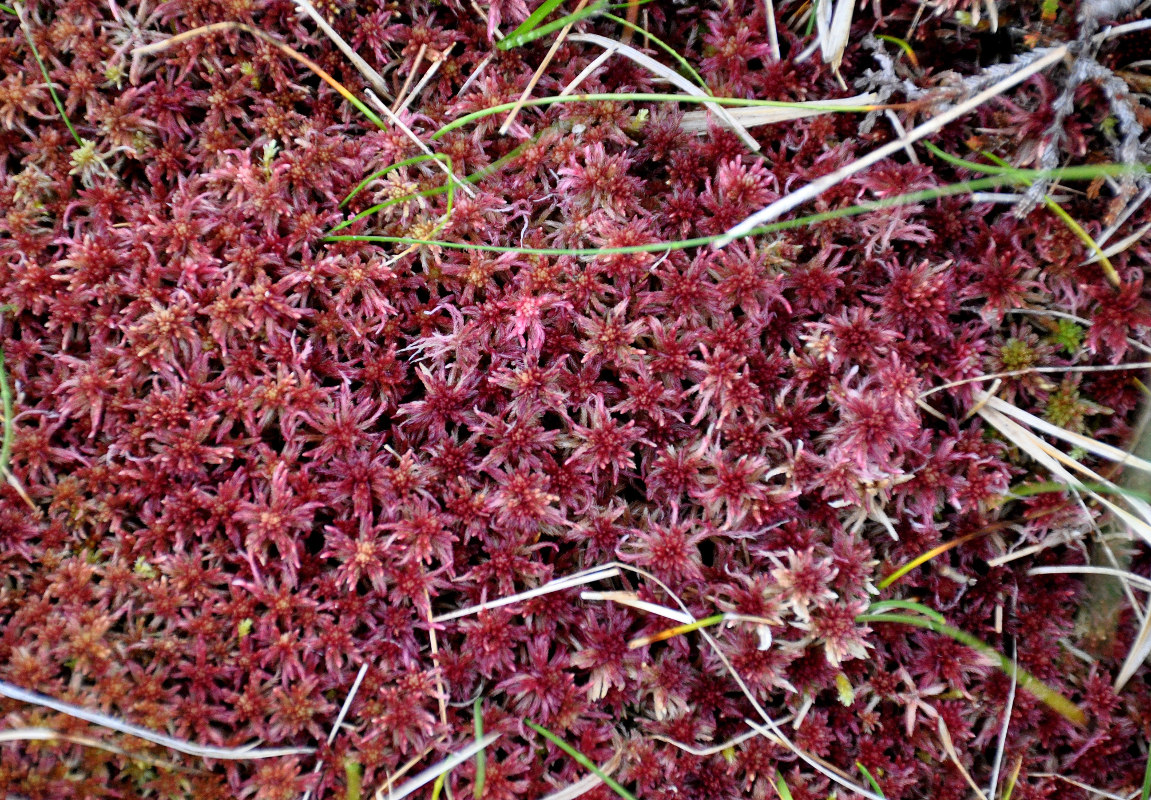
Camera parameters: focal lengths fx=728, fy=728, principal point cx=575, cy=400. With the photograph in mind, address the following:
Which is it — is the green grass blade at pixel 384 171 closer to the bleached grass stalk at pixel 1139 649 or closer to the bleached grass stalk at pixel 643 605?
the bleached grass stalk at pixel 643 605

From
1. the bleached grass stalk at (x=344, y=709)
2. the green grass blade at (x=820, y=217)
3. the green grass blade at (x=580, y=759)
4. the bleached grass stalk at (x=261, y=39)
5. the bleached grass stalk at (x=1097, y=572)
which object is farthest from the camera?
the bleached grass stalk at (x=261, y=39)

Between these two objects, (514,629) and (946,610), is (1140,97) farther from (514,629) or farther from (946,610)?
(514,629)

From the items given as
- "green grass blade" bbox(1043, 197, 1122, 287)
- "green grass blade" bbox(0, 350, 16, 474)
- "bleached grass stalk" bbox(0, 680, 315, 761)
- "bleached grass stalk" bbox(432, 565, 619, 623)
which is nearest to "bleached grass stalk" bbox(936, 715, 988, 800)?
"bleached grass stalk" bbox(432, 565, 619, 623)

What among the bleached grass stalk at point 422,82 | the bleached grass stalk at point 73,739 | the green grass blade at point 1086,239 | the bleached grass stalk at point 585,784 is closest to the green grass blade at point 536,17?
the bleached grass stalk at point 422,82

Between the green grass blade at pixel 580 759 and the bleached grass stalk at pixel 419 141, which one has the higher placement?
the bleached grass stalk at pixel 419 141

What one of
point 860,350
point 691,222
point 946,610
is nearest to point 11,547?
point 691,222

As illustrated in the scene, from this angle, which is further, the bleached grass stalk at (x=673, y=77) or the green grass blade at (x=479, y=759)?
the bleached grass stalk at (x=673, y=77)

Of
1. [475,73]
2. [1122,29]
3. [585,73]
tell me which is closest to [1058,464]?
[1122,29]
